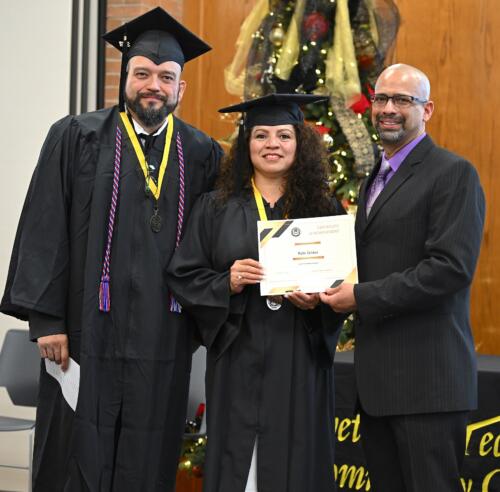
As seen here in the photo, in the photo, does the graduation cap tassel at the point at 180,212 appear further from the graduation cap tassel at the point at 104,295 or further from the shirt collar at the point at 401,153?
the shirt collar at the point at 401,153

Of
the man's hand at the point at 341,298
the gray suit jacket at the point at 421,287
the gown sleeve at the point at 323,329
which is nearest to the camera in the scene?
the gray suit jacket at the point at 421,287

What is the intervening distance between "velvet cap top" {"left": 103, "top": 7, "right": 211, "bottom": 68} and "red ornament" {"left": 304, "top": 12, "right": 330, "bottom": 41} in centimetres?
162

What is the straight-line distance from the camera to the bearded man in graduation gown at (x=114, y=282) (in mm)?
3725

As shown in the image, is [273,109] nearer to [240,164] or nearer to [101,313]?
[240,164]

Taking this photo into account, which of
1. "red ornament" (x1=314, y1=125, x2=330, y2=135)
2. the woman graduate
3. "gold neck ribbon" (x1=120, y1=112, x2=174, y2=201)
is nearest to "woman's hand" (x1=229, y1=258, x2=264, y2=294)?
the woman graduate

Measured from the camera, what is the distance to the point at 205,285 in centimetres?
363

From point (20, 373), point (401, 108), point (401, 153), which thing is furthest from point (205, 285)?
point (20, 373)

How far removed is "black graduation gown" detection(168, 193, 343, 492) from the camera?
3594 millimetres

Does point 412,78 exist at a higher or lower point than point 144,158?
higher

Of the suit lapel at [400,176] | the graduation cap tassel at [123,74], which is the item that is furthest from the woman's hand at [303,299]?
the graduation cap tassel at [123,74]

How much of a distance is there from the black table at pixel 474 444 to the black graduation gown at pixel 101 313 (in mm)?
1194

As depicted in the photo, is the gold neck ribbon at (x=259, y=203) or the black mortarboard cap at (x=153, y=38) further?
the black mortarboard cap at (x=153, y=38)

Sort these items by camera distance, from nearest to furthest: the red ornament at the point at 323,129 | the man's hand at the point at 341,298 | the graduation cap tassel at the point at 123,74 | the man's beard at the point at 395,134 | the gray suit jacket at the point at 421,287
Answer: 1. the gray suit jacket at the point at 421,287
2. the man's hand at the point at 341,298
3. the man's beard at the point at 395,134
4. the graduation cap tassel at the point at 123,74
5. the red ornament at the point at 323,129

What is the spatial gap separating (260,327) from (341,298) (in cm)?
36
